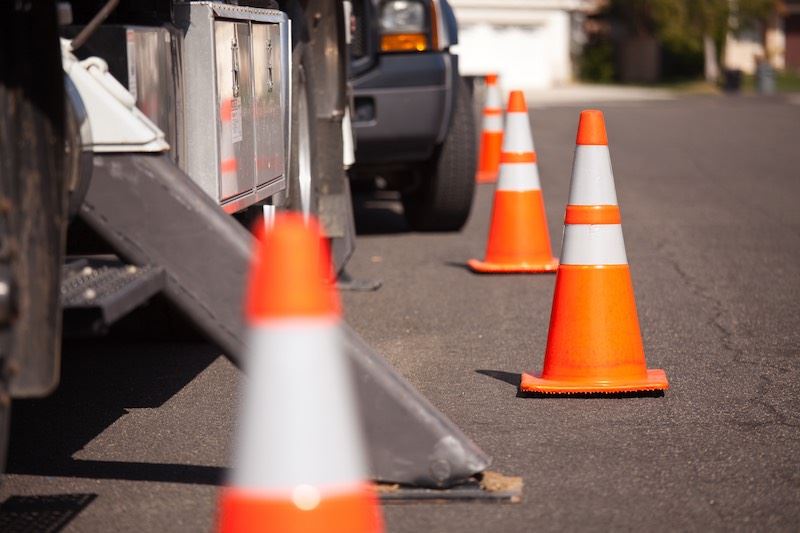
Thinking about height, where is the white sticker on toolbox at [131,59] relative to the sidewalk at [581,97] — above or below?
above

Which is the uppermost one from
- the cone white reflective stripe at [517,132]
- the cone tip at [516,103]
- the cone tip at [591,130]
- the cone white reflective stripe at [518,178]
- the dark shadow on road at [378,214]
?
the cone tip at [591,130]

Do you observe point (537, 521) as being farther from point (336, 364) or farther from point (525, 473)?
point (336, 364)

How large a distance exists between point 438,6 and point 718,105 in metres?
24.1

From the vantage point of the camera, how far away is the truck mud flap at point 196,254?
3418 millimetres

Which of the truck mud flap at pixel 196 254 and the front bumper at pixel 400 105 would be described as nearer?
the truck mud flap at pixel 196 254

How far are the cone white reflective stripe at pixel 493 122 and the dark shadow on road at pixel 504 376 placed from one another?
7.88m

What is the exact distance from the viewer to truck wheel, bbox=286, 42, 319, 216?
6184 mm

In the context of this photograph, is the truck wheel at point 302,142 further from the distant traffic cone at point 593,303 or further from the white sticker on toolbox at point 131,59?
the white sticker on toolbox at point 131,59

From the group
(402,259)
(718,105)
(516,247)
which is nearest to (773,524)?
(516,247)

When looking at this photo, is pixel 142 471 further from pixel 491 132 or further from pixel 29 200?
pixel 491 132

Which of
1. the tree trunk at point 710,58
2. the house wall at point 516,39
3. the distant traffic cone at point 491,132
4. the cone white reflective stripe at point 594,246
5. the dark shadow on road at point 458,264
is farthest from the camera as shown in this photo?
the tree trunk at point 710,58

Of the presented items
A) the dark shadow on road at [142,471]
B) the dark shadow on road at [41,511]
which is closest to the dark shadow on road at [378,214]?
the dark shadow on road at [142,471]

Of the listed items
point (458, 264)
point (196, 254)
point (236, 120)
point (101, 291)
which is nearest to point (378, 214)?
point (458, 264)

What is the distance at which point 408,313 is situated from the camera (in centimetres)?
648
